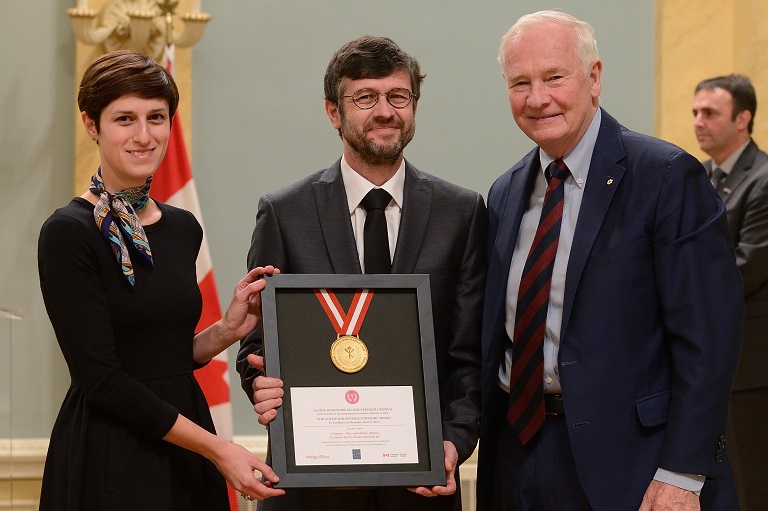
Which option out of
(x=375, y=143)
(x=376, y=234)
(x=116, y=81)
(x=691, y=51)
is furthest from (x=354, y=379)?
(x=691, y=51)

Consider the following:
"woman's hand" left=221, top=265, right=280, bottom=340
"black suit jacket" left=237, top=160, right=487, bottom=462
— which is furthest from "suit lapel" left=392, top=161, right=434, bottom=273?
"woman's hand" left=221, top=265, right=280, bottom=340

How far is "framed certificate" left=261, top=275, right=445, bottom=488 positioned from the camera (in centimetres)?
258

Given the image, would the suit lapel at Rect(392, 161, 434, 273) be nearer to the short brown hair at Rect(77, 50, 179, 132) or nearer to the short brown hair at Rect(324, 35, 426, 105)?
the short brown hair at Rect(324, 35, 426, 105)

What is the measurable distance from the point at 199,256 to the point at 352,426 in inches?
98.5

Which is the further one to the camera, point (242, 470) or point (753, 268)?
point (753, 268)

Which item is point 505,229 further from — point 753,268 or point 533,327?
point 753,268

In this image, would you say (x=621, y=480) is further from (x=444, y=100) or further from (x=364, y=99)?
(x=444, y=100)

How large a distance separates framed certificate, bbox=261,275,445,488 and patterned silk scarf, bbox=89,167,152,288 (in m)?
0.34

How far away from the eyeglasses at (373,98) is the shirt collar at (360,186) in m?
0.19

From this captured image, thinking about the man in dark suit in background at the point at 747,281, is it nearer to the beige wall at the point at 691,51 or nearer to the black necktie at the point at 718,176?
the black necktie at the point at 718,176

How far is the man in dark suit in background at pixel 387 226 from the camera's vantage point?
2.92 m

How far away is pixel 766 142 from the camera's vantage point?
20.4ft

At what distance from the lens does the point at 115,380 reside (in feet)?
8.57

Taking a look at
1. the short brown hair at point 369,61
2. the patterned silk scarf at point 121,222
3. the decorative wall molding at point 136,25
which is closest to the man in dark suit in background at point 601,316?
the short brown hair at point 369,61
